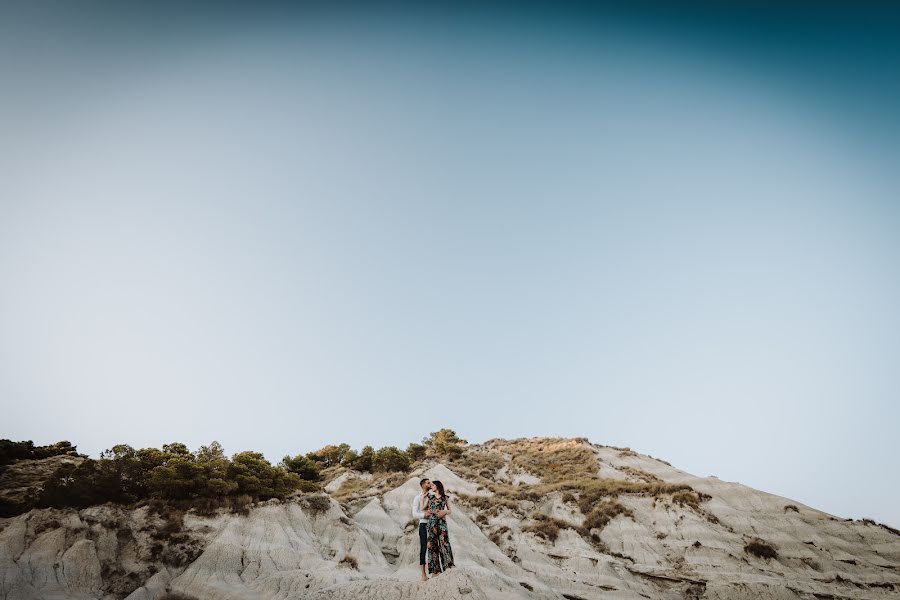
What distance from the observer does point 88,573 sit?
18.5 meters

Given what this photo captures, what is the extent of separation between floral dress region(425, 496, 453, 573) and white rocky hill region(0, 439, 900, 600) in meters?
0.55

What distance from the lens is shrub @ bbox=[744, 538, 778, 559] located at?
27691 millimetres

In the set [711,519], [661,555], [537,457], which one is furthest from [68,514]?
[537,457]

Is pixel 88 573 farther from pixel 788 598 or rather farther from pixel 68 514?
pixel 788 598

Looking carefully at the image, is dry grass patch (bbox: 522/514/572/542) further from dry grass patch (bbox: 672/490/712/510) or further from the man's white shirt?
the man's white shirt

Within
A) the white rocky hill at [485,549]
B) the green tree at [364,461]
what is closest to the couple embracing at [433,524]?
the white rocky hill at [485,549]

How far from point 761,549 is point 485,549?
Result: 17934 millimetres

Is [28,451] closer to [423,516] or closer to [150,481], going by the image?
[150,481]

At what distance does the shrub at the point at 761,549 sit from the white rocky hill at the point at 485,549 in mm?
78

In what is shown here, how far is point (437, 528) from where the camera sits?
44.8 feet

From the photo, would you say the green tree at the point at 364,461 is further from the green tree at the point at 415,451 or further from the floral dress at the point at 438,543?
the floral dress at the point at 438,543

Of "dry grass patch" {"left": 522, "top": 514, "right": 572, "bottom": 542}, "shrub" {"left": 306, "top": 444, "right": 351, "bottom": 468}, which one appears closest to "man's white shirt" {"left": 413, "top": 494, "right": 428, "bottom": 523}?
"dry grass patch" {"left": 522, "top": 514, "right": 572, "bottom": 542}

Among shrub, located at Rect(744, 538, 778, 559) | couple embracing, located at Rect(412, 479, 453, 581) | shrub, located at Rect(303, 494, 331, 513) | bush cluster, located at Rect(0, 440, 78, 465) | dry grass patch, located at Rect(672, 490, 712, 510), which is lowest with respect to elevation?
shrub, located at Rect(744, 538, 778, 559)

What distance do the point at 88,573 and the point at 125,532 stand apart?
2331 millimetres
